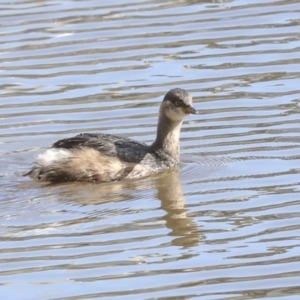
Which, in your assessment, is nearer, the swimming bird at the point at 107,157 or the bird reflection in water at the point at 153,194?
the bird reflection in water at the point at 153,194

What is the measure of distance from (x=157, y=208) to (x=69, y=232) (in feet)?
2.91

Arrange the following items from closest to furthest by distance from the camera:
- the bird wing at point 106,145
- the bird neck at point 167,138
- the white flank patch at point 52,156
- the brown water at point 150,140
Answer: the brown water at point 150,140 → the white flank patch at point 52,156 → the bird wing at point 106,145 → the bird neck at point 167,138

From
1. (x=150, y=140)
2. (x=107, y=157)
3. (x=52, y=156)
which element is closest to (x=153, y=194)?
(x=107, y=157)

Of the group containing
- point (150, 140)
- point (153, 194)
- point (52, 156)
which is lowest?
point (153, 194)

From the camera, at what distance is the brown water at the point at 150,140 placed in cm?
679

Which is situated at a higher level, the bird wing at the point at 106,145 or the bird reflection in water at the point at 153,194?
the bird wing at the point at 106,145

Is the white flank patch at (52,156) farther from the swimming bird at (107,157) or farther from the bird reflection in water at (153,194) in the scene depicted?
the bird reflection in water at (153,194)

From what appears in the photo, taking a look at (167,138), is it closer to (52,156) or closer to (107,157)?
(107,157)

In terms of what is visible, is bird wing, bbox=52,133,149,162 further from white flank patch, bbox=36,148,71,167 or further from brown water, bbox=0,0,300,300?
brown water, bbox=0,0,300,300

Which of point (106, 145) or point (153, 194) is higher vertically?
point (106, 145)

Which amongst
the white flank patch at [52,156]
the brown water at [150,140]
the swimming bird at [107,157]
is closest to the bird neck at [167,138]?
the swimming bird at [107,157]

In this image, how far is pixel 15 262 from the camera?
7008 mm

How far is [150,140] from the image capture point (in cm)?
1016

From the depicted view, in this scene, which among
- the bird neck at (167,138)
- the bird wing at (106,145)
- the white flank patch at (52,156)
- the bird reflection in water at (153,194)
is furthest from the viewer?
the bird neck at (167,138)
